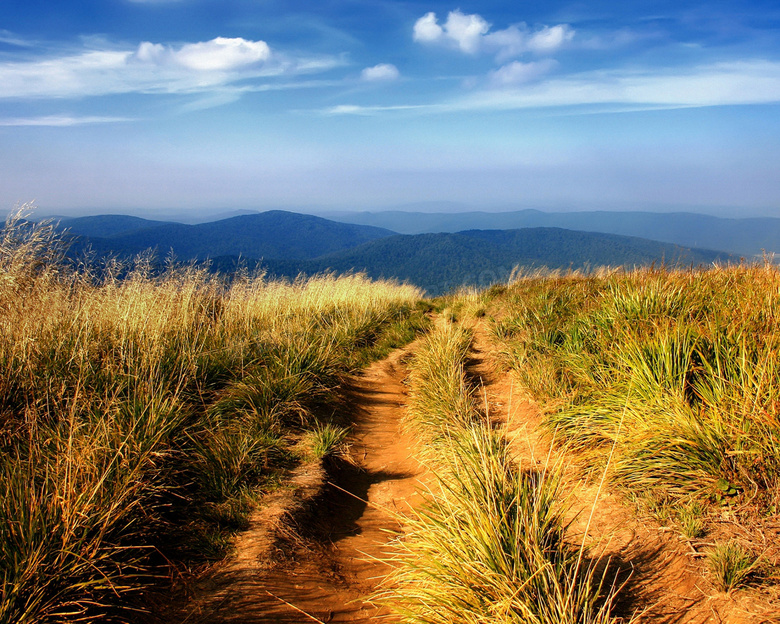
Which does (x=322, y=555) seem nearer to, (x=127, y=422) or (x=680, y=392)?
(x=127, y=422)

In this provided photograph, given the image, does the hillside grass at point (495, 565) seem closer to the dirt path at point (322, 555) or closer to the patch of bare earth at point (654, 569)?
the patch of bare earth at point (654, 569)

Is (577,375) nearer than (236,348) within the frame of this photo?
Yes

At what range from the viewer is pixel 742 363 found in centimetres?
307

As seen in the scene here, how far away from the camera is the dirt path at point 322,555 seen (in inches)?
96.5

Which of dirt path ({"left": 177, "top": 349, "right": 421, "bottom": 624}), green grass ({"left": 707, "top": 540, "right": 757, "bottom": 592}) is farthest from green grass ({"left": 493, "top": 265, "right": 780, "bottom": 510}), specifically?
dirt path ({"left": 177, "top": 349, "right": 421, "bottom": 624})

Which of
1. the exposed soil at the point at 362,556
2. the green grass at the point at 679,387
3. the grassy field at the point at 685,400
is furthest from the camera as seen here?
the green grass at the point at 679,387

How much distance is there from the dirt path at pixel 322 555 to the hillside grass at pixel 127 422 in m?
0.25

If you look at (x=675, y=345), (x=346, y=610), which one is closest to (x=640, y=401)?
(x=675, y=345)

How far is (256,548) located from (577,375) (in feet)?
11.7

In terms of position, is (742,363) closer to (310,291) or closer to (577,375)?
(577,375)

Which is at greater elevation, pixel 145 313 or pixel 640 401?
pixel 145 313

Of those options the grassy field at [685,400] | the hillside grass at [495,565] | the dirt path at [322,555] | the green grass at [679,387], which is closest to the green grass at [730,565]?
the grassy field at [685,400]

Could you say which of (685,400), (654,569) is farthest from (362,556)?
(685,400)

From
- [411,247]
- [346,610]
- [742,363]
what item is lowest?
[346,610]
